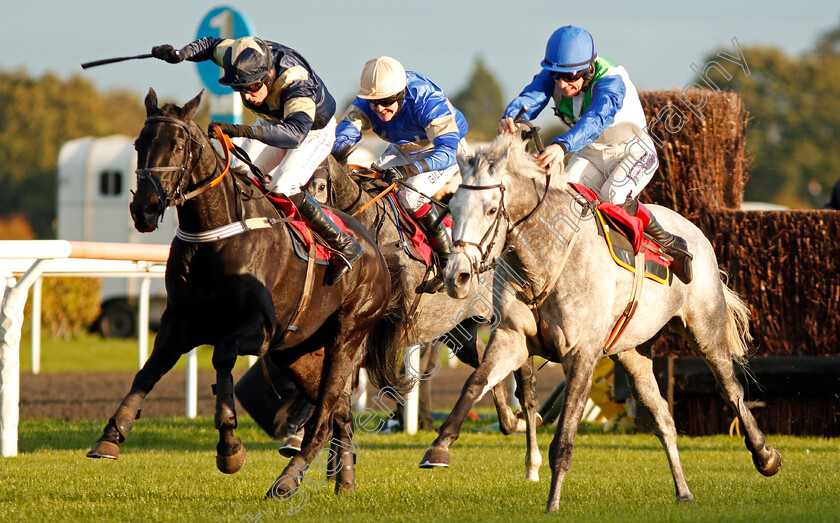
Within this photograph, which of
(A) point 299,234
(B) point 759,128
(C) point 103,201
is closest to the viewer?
(A) point 299,234

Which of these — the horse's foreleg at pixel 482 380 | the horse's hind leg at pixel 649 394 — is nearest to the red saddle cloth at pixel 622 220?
the horse's hind leg at pixel 649 394

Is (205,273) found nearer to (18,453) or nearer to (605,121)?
(605,121)

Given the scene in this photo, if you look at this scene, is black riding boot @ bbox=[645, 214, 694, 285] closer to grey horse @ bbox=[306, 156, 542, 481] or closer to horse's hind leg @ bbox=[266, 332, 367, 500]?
grey horse @ bbox=[306, 156, 542, 481]

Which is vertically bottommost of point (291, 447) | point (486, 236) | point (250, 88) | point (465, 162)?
point (291, 447)

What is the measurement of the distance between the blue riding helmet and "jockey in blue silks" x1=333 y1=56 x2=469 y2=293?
3.69 ft

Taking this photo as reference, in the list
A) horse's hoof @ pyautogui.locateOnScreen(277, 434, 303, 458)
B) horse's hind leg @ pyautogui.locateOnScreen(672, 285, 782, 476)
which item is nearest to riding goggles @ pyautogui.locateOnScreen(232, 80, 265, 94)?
horse's hoof @ pyautogui.locateOnScreen(277, 434, 303, 458)

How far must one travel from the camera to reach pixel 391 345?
22.6 ft

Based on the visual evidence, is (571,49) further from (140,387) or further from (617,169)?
(140,387)

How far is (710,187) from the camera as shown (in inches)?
365

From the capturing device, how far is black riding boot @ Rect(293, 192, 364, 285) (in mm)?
5734

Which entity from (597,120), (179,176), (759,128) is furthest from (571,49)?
(759,128)

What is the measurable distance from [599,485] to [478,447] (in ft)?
7.86

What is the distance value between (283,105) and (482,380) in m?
1.93

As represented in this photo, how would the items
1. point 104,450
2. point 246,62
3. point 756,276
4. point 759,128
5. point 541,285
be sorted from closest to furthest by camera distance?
point 104,450 → point 541,285 → point 246,62 → point 756,276 → point 759,128
